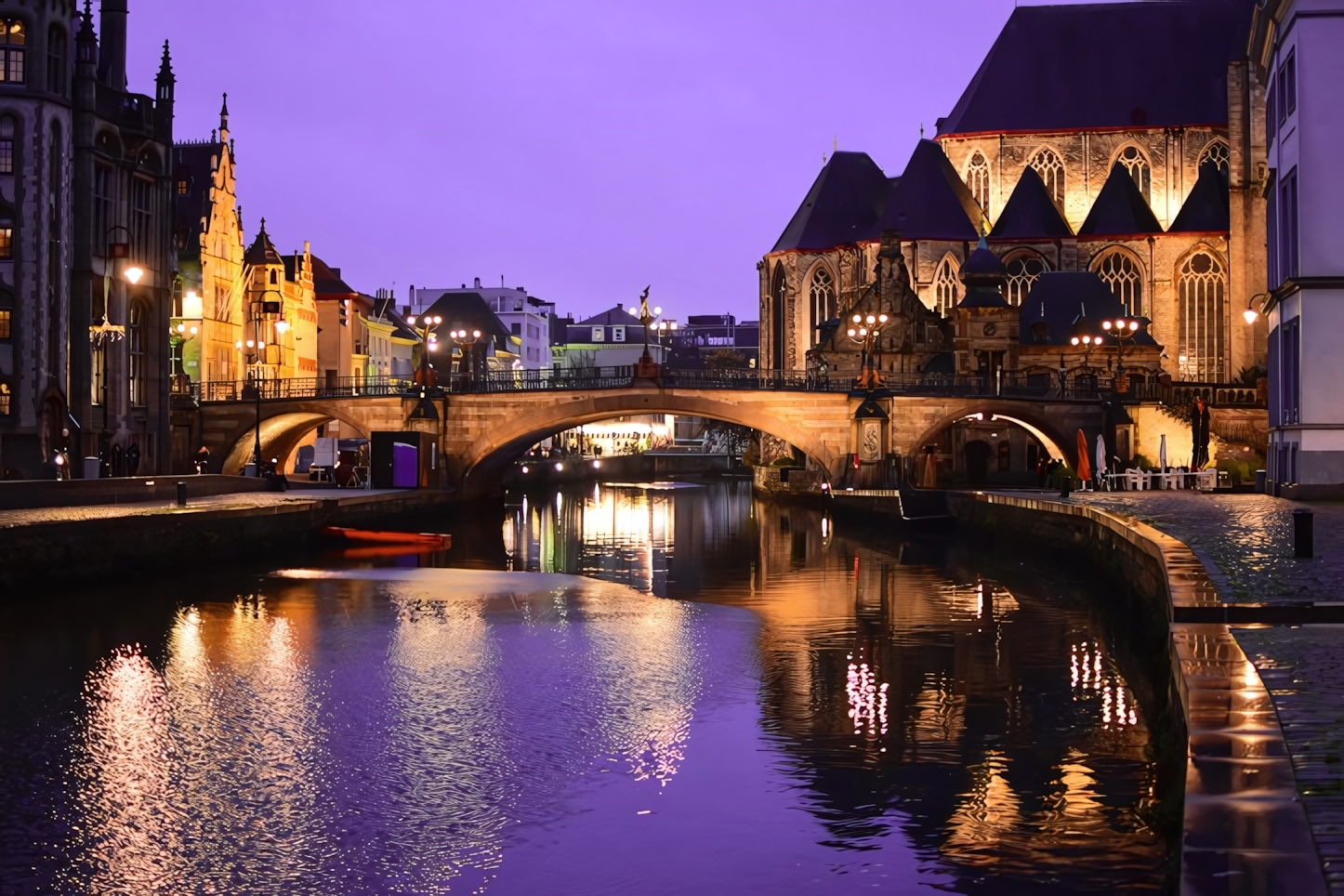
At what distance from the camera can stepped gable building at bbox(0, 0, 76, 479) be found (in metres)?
45.1

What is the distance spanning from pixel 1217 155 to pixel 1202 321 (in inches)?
400

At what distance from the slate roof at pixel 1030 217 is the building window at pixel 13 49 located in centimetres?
5130

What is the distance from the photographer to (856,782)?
53.5ft

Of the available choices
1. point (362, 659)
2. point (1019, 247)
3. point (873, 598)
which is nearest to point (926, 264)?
point (1019, 247)

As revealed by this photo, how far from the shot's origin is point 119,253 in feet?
162

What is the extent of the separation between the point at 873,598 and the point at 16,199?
26.2m

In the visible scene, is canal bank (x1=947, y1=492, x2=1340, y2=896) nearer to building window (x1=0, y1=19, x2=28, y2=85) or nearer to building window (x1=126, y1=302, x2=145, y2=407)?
building window (x1=0, y1=19, x2=28, y2=85)

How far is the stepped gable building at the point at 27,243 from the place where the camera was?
1775 inches

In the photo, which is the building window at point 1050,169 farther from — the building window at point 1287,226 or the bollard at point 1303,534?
the bollard at point 1303,534

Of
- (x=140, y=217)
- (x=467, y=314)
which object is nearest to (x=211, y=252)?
(x=140, y=217)

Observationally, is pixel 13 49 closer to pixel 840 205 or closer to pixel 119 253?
pixel 119 253

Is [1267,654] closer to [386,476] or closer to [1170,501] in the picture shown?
[1170,501]

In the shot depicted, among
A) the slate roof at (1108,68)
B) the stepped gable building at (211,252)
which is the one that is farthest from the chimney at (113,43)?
the slate roof at (1108,68)

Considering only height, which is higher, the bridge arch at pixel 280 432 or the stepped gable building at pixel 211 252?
Result: the stepped gable building at pixel 211 252
